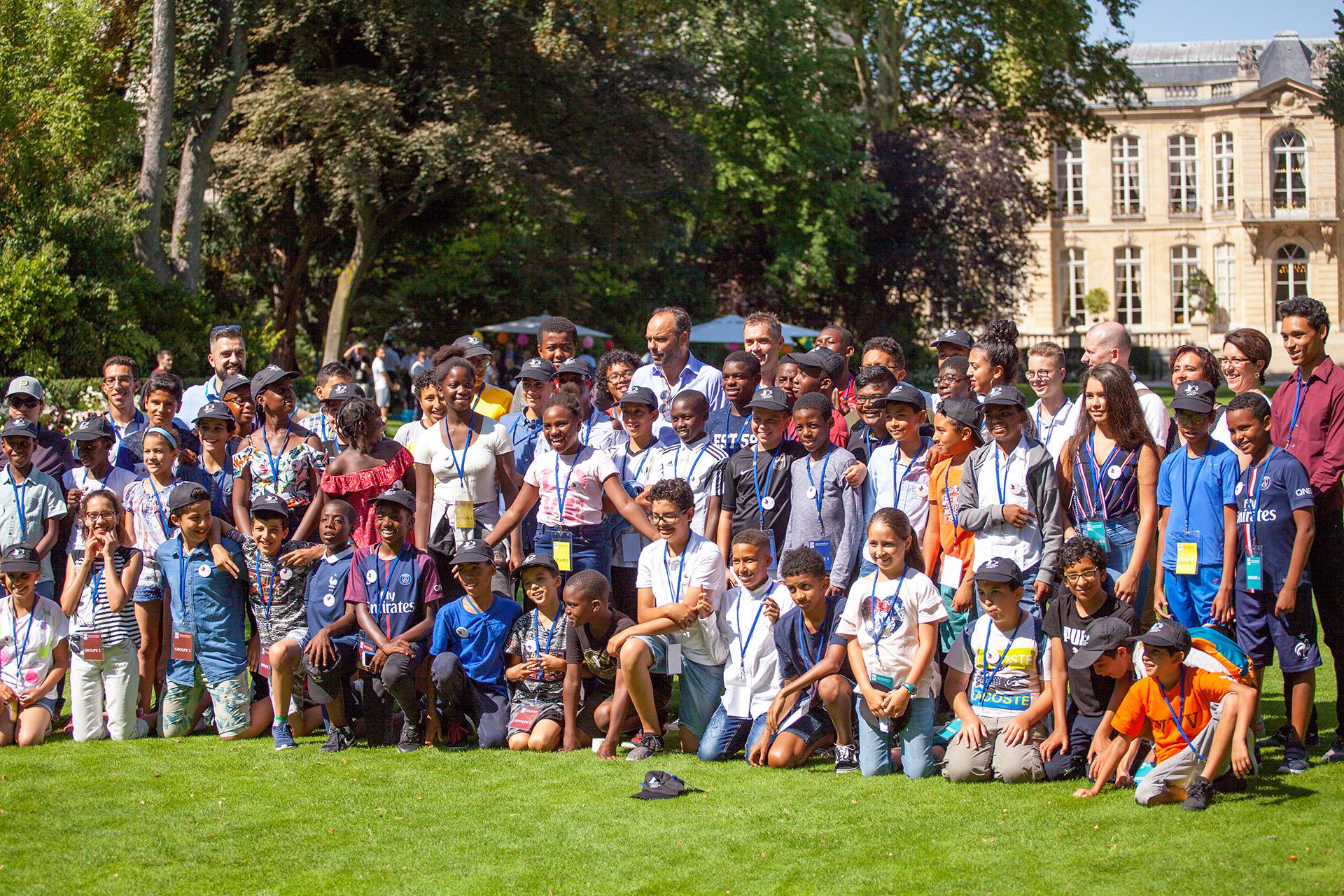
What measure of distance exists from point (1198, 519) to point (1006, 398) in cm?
107

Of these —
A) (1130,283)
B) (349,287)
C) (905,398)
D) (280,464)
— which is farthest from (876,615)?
(1130,283)

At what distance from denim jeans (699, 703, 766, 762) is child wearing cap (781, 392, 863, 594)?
34.5 inches

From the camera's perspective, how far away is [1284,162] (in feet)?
197

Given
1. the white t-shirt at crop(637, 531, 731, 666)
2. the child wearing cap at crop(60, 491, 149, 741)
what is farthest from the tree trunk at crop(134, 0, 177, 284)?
the white t-shirt at crop(637, 531, 731, 666)

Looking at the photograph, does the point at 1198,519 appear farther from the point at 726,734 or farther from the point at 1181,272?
the point at 1181,272

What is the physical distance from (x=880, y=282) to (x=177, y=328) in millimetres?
22787

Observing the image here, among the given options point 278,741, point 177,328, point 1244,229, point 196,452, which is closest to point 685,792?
point 278,741

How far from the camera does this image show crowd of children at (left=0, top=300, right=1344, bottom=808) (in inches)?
249

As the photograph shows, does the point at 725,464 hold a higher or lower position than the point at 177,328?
lower

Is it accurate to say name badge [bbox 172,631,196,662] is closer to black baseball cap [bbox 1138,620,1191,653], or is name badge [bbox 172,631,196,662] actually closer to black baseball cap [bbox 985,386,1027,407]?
black baseball cap [bbox 985,386,1027,407]

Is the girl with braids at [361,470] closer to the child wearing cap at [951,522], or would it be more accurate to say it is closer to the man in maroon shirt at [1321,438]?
the child wearing cap at [951,522]

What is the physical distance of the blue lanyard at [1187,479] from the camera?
21.1 feet

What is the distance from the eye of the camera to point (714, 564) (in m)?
7.17

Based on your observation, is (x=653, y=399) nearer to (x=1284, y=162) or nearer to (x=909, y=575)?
(x=909, y=575)
